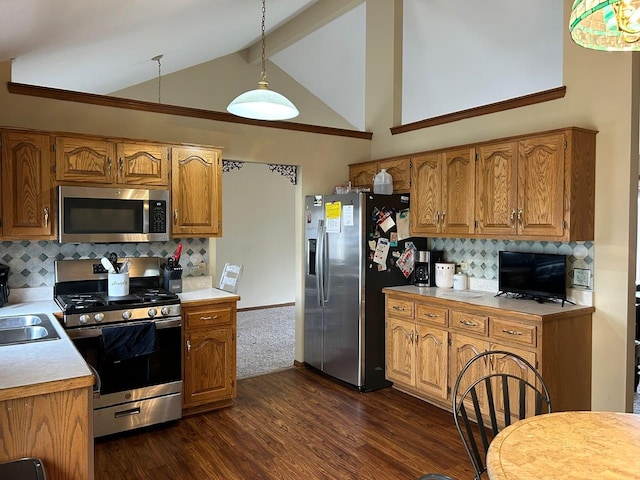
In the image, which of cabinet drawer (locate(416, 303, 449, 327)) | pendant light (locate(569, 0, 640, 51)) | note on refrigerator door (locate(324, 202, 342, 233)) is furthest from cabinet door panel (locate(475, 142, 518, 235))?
pendant light (locate(569, 0, 640, 51))

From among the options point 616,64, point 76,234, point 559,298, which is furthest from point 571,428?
point 76,234

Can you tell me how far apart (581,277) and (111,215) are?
334cm

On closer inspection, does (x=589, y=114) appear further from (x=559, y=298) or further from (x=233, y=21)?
(x=233, y=21)

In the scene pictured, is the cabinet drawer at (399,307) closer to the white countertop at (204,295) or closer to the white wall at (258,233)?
the white countertop at (204,295)

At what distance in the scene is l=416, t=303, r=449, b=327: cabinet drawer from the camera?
3.59 meters

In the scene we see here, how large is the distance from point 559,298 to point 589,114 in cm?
126

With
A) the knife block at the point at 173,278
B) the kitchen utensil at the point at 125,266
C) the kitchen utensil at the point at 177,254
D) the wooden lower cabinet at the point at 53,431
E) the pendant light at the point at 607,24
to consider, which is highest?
the pendant light at the point at 607,24

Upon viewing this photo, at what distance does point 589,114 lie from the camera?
318cm

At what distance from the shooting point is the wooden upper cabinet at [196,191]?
3654 mm

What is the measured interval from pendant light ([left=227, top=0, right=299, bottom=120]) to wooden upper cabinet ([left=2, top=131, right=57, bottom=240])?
130 cm

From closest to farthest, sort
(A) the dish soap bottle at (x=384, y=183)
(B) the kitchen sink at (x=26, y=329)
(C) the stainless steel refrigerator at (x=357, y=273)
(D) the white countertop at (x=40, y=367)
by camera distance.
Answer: (D) the white countertop at (x=40, y=367) < (B) the kitchen sink at (x=26, y=329) < (C) the stainless steel refrigerator at (x=357, y=273) < (A) the dish soap bottle at (x=384, y=183)

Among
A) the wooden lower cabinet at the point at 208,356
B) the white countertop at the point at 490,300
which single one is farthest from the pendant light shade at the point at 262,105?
the white countertop at the point at 490,300

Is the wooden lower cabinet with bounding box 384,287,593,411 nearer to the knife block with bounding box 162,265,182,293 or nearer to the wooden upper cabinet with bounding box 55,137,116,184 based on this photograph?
the knife block with bounding box 162,265,182,293

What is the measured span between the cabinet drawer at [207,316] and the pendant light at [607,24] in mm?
2859
